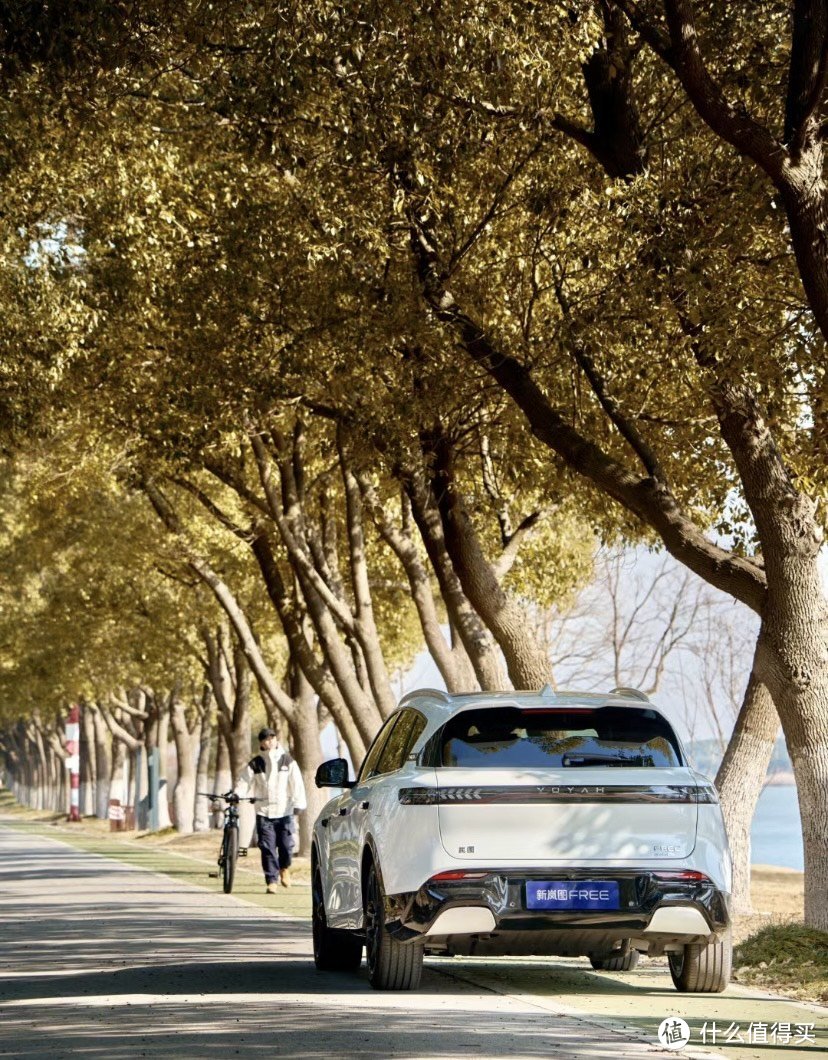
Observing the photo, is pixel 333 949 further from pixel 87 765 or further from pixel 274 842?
pixel 87 765

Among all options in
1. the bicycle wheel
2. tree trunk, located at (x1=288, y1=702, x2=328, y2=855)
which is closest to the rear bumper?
the bicycle wheel

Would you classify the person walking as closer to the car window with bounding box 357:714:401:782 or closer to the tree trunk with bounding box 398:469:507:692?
the tree trunk with bounding box 398:469:507:692

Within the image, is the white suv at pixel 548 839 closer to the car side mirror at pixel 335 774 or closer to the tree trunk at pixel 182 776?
the car side mirror at pixel 335 774

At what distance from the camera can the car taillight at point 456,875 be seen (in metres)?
10.1

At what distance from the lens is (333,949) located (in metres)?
12.5

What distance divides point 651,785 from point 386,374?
1074 cm

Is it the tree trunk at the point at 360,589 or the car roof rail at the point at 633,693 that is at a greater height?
the tree trunk at the point at 360,589

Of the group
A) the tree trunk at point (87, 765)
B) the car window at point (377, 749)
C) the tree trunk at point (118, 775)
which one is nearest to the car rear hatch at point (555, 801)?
the car window at point (377, 749)

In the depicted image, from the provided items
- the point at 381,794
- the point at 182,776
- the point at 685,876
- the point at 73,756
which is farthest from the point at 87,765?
the point at 685,876

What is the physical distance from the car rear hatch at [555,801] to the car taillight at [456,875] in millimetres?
Result: 82

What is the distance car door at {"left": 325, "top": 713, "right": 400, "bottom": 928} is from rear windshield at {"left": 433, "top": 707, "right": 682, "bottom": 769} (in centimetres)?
119

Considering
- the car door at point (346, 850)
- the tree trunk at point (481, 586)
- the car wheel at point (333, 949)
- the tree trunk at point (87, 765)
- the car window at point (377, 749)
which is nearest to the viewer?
the car door at point (346, 850)

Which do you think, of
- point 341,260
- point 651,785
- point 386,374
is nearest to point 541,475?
point 386,374

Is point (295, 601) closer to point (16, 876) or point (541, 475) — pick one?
point (16, 876)
